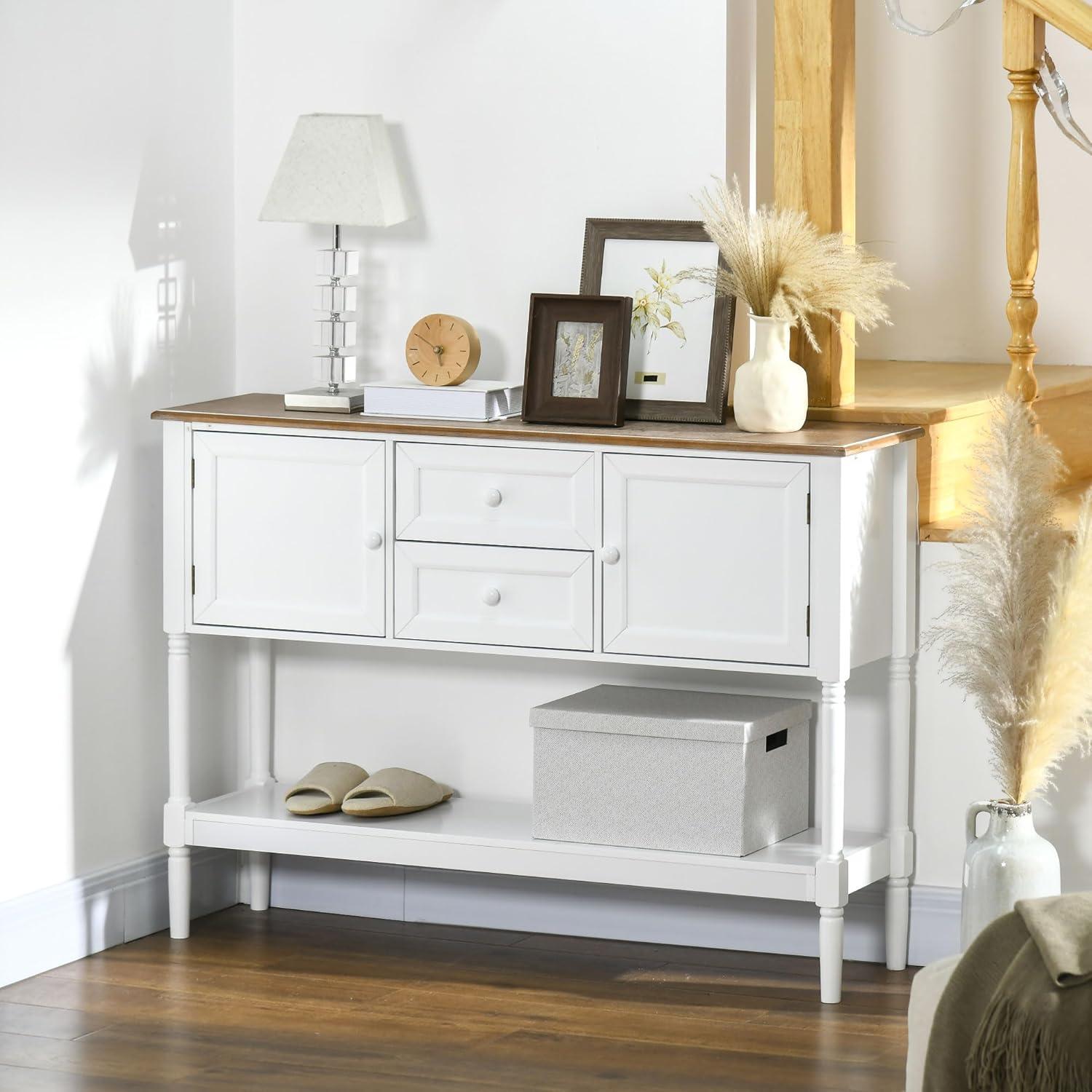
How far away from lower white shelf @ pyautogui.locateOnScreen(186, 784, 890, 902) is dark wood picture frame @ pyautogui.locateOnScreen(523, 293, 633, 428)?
2.49ft

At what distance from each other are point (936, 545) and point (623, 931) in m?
0.96

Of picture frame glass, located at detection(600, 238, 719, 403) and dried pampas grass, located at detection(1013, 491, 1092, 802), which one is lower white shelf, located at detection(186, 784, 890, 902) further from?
picture frame glass, located at detection(600, 238, 719, 403)

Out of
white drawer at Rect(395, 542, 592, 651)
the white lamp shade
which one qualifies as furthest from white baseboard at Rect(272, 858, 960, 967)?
the white lamp shade

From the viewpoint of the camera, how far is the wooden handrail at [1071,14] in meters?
3.54

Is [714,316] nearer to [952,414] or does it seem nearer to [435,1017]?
[952,414]

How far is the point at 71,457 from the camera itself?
376 cm

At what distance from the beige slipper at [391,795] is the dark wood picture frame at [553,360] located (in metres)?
0.75

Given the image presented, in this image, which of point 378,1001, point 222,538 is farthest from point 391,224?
point 378,1001

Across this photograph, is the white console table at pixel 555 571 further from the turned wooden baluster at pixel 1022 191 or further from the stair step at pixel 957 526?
the turned wooden baluster at pixel 1022 191

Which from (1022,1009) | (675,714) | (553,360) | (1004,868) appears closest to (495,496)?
(553,360)

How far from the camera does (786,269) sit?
3.49 metres

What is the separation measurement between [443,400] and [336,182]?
0.47 metres

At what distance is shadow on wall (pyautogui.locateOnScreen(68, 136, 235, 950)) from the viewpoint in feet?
12.6

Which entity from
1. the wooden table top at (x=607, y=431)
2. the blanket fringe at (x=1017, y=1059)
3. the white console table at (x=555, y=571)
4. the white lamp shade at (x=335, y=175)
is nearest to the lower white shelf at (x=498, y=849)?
the white console table at (x=555, y=571)
